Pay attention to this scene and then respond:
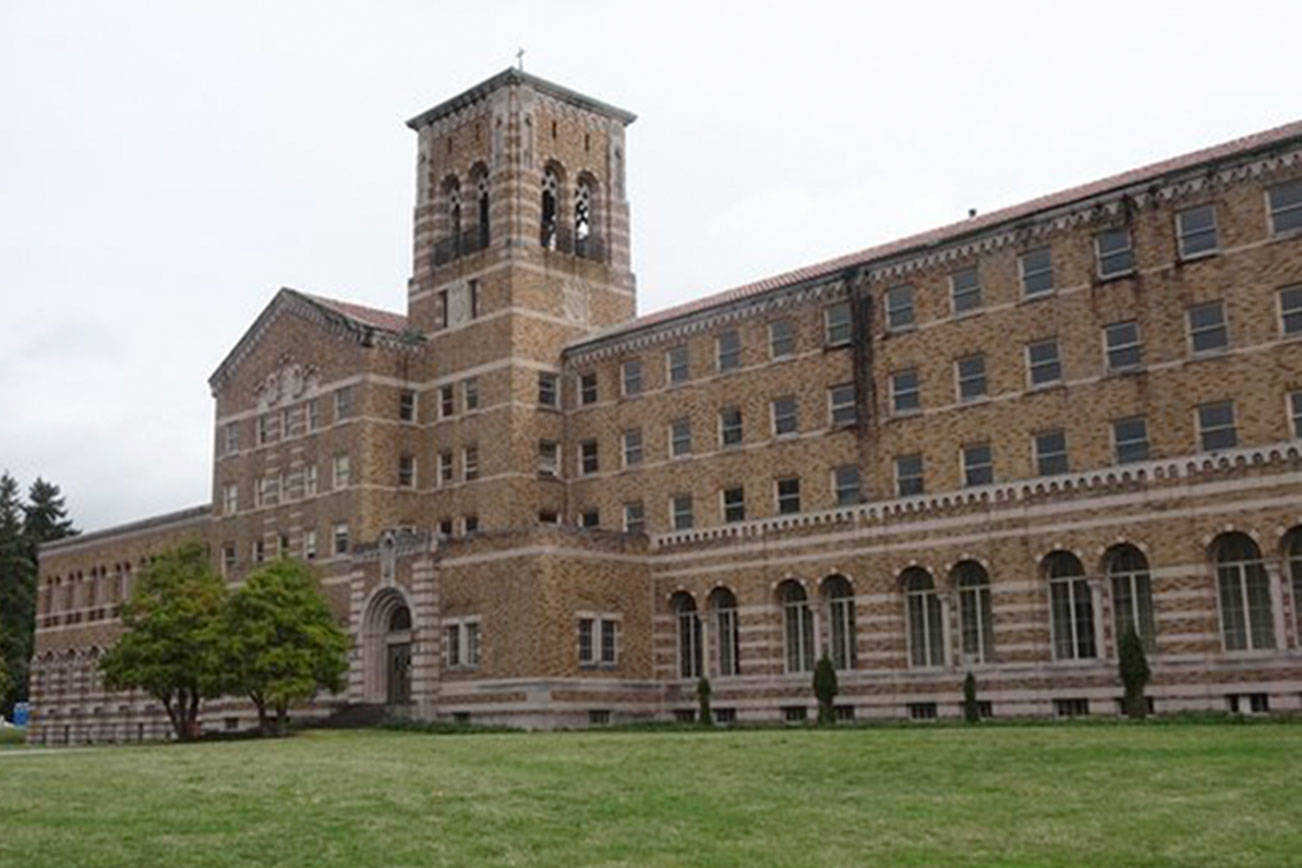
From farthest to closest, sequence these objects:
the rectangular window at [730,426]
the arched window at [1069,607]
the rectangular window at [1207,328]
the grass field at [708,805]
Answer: the rectangular window at [730,426], the arched window at [1069,607], the rectangular window at [1207,328], the grass field at [708,805]

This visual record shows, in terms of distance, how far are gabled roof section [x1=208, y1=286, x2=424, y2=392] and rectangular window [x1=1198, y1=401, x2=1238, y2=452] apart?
32.7m

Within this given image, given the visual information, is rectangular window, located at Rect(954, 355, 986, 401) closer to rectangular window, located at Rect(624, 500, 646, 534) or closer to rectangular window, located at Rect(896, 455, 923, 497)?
rectangular window, located at Rect(896, 455, 923, 497)

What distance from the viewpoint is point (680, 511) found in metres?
55.6

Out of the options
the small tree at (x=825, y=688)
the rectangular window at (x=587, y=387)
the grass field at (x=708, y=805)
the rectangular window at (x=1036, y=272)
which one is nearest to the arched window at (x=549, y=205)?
the rectangular window at (x=587, y=387)

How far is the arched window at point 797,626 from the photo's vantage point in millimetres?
50781

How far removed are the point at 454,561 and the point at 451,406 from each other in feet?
29.8

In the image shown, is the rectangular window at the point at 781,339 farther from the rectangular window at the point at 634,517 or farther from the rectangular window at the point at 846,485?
the rectangular window at the point at 634,517

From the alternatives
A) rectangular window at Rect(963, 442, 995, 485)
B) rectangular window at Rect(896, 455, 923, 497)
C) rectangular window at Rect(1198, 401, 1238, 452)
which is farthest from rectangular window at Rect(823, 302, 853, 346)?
rectangular window at Rect(1198, 401, 1238, 452)

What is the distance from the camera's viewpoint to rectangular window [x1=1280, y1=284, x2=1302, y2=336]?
135 ft

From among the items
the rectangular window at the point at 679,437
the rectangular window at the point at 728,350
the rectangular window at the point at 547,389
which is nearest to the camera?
the rectangular window at the point at 728,350

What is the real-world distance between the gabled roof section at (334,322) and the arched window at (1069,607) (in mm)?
29503

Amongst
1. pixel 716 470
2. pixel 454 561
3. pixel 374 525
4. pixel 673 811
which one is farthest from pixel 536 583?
pixel 673 811

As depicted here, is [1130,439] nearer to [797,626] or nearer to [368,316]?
[797,626]

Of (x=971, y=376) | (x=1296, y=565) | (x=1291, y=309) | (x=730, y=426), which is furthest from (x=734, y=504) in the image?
(x=1291, y=309)
